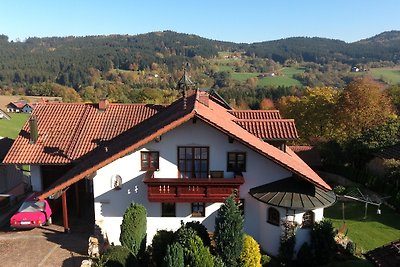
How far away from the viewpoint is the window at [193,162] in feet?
65.1

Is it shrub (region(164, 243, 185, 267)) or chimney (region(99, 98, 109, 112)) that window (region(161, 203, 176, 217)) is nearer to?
shrub (region(164, 243, 185, 267))

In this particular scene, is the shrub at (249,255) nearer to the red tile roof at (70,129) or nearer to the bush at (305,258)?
the bush at (305,258)

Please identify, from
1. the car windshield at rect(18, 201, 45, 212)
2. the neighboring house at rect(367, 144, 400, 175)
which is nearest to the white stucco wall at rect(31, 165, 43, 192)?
the car windshield at rect(18, 201, 45, 212)

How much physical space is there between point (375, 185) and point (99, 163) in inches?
1010

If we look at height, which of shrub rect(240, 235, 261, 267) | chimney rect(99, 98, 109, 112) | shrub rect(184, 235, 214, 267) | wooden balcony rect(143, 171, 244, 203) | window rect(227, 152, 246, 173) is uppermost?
chimney rect(99, 98, 109, 112)

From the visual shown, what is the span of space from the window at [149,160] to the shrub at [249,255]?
19.6 feet

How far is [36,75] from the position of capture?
18150 cm

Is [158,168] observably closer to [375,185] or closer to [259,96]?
[375,185]

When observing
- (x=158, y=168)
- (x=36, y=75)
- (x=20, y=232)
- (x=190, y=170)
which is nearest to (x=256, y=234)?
(x=190, y=170)

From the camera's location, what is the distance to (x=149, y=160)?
19.8 meters

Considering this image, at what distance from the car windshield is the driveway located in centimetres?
109

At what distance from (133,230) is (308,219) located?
28.0ft

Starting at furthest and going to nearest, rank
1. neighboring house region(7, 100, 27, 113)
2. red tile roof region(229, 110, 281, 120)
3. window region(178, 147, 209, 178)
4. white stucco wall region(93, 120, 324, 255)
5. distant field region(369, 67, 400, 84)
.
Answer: distant field region(369, 67, 400, 84) < neighboring house region(7, 100, 27, 113) < red tile roof region(229, 110, 281, 120) < window region(178, 147, 209, 178) < white stucco wall region(93, 120, 324, 255)

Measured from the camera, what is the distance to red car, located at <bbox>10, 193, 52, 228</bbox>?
20.3m
